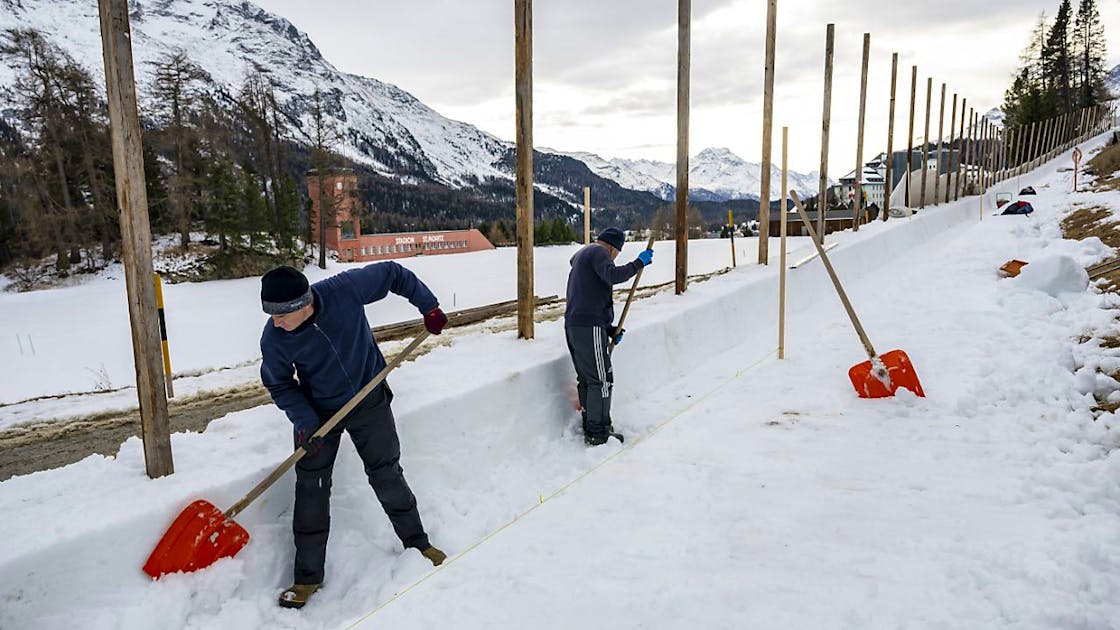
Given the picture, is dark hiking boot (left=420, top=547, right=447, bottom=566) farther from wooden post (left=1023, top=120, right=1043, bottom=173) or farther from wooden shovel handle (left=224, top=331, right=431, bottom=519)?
wooden post (left=1023, top=120, right=1043, bottom=173)

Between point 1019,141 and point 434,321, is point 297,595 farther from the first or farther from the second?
point 1019,141

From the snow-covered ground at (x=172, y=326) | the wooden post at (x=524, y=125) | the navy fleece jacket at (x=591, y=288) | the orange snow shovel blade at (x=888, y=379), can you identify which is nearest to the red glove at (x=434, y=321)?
the navy fleece jacket at (x=591, y=288)

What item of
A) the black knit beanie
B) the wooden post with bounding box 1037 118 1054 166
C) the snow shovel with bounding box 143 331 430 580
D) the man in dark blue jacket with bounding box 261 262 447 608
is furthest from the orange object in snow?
the wooden post with bounding box 1037 118 1054 166

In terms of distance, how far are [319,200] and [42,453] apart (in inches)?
955

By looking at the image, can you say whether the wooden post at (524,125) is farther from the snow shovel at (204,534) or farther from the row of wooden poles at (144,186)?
the snow shovel at (204,534)

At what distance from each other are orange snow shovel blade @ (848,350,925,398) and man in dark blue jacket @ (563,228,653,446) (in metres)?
2.32

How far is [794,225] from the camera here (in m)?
39.7

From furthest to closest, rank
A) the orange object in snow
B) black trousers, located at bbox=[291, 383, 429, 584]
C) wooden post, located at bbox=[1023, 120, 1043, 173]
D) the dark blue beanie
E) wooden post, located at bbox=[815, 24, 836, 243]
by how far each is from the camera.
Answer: wooden post, located at bbox=[1023, 120, 1043, 173] → wooden post, located at bbox=[815, 24, 836, 243] → the orange object in snow → the dark blue beanie → black trousers, located at bbox=[291, 383, 429, 584]

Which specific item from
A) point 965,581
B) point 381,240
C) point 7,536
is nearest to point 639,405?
point 965,581

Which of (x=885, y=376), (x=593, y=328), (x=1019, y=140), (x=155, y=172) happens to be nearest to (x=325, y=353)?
(x=593, y=328)

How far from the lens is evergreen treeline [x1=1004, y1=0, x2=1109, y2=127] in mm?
64062

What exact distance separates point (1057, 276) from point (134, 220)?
32.3 ft

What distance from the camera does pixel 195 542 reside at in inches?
115

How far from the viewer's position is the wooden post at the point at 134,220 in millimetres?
2947
